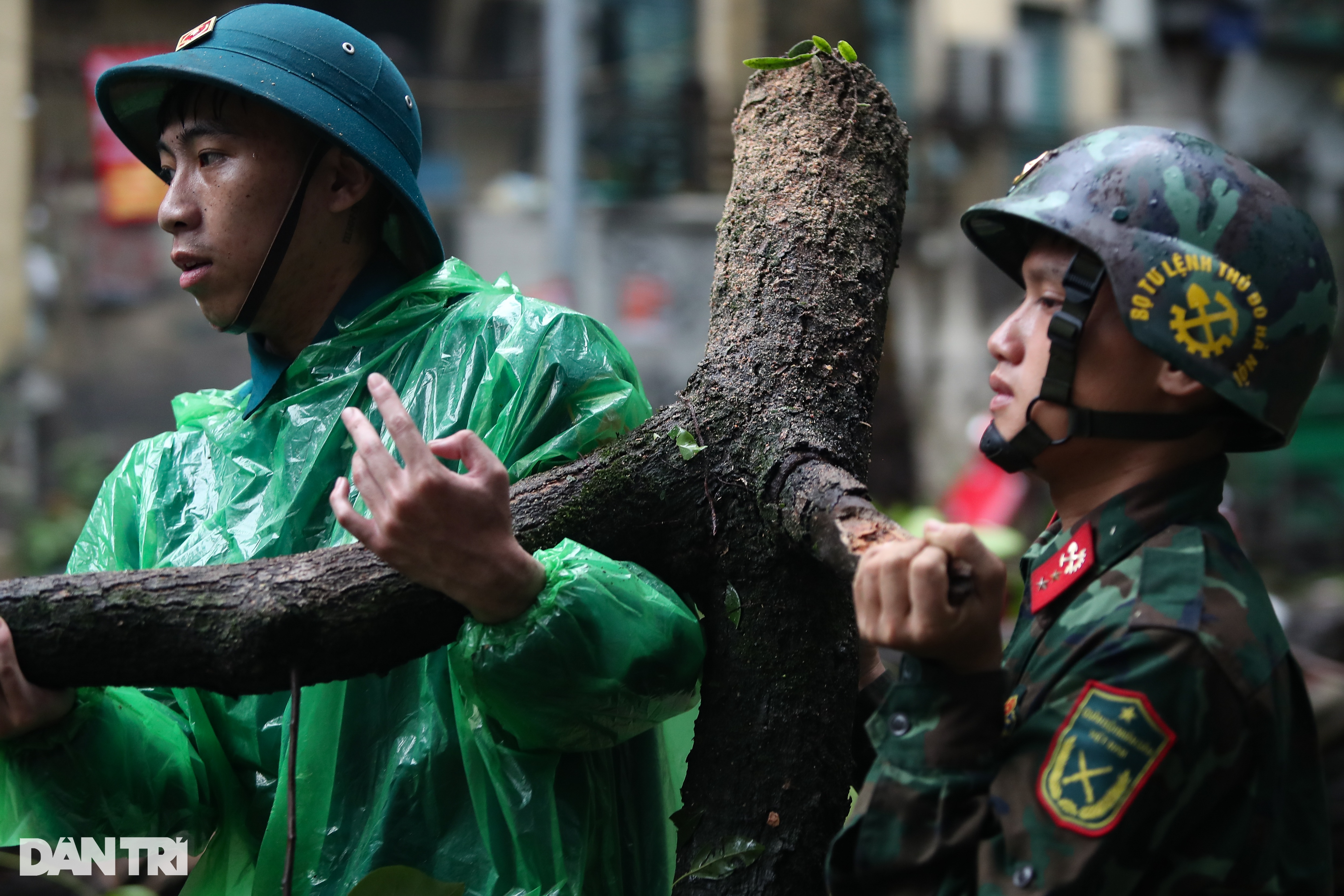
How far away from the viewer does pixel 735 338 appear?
7.13ft

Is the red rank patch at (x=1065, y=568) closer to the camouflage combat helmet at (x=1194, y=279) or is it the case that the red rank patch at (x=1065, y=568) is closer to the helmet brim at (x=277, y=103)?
the camouflage combat helmet at (x=1194, y=279)

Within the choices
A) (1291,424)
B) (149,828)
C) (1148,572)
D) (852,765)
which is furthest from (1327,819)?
(149,828)

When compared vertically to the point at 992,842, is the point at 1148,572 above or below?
above

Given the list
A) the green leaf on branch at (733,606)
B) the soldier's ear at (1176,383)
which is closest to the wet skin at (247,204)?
the green leaf on branch at (733,606)

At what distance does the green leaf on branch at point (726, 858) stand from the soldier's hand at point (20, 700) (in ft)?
3.44

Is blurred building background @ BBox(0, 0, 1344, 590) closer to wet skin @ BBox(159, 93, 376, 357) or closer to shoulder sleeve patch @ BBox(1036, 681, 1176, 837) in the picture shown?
wet skin @ BBox(159, 93, 376, 357)

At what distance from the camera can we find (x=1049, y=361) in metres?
1.74

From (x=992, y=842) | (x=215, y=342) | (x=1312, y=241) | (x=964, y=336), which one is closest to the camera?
(x=992, y=842)

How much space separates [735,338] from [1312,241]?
34.5 inches

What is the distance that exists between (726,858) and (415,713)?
0.58 m

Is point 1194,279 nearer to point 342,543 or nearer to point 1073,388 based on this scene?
point 1073,388

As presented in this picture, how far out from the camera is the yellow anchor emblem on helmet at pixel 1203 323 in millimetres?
1664

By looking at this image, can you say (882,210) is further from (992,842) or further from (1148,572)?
(992,842)

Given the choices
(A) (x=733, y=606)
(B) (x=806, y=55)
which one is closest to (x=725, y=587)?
(A) (x=733, y=606)
